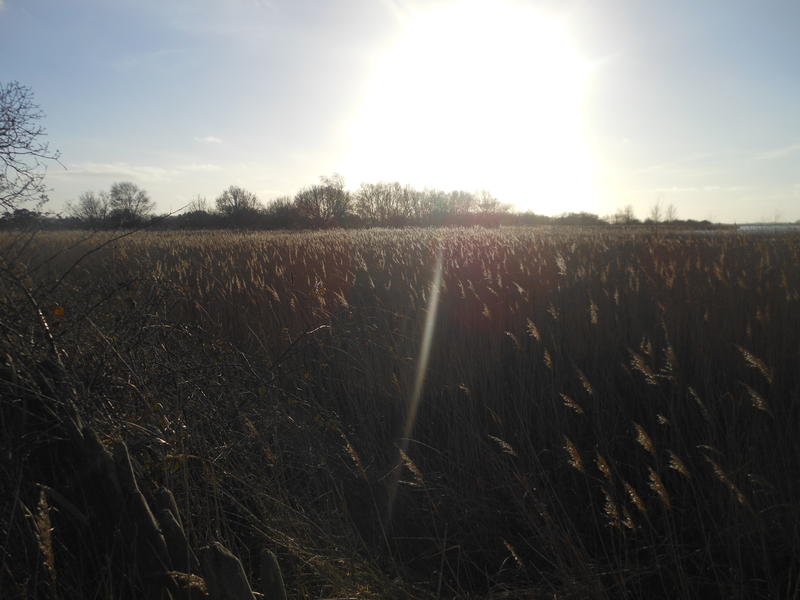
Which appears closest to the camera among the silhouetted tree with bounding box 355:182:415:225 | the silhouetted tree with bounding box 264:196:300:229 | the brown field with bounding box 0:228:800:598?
the brown field with bounding box 0:228:800:598

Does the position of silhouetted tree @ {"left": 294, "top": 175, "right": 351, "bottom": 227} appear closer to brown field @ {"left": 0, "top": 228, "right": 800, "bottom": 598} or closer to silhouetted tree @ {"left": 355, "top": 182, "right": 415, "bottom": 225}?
silhouetted tree @ {"left": 355, "top": 182, "right": 415, "bottom": 225}

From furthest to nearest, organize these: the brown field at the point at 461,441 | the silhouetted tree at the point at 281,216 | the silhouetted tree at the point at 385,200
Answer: the silhouetted tree at the point at 385,200 < the silhouetted tree at the point at 281,216 < the brown field at the point at 461,441

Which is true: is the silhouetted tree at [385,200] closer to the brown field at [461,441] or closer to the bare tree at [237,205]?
the bare tree at [237,205]

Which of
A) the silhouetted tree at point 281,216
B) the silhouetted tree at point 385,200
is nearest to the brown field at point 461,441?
the silhouetted tree at point 281,216

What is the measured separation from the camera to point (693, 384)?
2801 mm

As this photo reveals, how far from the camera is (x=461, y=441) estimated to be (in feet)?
8.81

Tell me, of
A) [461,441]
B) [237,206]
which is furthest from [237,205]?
[461,441]

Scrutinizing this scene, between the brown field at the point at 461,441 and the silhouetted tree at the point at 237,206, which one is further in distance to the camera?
the silhouetted tree at the point at 237,206

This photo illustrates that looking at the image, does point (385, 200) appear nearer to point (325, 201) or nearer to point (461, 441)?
point (325, 201)

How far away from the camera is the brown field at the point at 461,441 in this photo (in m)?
1.79

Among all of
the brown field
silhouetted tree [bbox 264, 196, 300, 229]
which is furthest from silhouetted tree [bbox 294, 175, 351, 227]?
the brown field

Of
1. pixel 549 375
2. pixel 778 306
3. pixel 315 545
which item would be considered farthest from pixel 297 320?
pixel 778 306

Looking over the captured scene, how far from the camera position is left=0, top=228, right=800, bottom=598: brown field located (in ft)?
5.87

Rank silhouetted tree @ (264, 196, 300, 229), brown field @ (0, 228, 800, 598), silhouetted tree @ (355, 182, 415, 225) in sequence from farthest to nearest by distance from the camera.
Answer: silhouetted tree @ (355, 182, 415, 225) < silhouetted tree @ (264, 196, 300, 229) < brown field @ (0, 228, 800, 598)
